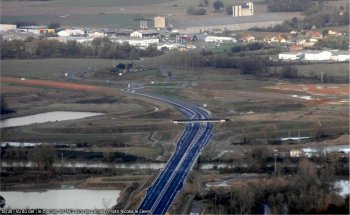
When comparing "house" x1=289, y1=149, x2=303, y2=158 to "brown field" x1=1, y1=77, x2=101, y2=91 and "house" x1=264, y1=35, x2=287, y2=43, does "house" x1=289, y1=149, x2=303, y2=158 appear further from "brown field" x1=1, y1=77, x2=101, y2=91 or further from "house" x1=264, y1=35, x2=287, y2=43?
"house" x1=264, y1=35, x2=287, y2=43

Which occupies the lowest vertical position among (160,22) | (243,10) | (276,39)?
(276,39)

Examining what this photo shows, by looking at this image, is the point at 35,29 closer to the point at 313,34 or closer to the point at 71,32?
the point at 71,32

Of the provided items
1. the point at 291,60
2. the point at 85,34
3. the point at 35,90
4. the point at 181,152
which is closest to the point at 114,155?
the point at 181,152

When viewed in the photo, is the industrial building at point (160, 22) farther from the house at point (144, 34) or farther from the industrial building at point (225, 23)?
the house at point (144, 34)

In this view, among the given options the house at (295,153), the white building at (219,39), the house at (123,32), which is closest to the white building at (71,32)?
the house at (123,32)

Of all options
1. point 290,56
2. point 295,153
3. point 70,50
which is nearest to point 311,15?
point 290,56

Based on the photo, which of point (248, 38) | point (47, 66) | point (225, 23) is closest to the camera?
point (47, 66)

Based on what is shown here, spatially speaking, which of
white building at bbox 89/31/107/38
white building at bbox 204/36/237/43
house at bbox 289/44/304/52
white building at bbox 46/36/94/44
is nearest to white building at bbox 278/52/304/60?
house at bbox 289/44/304/52
